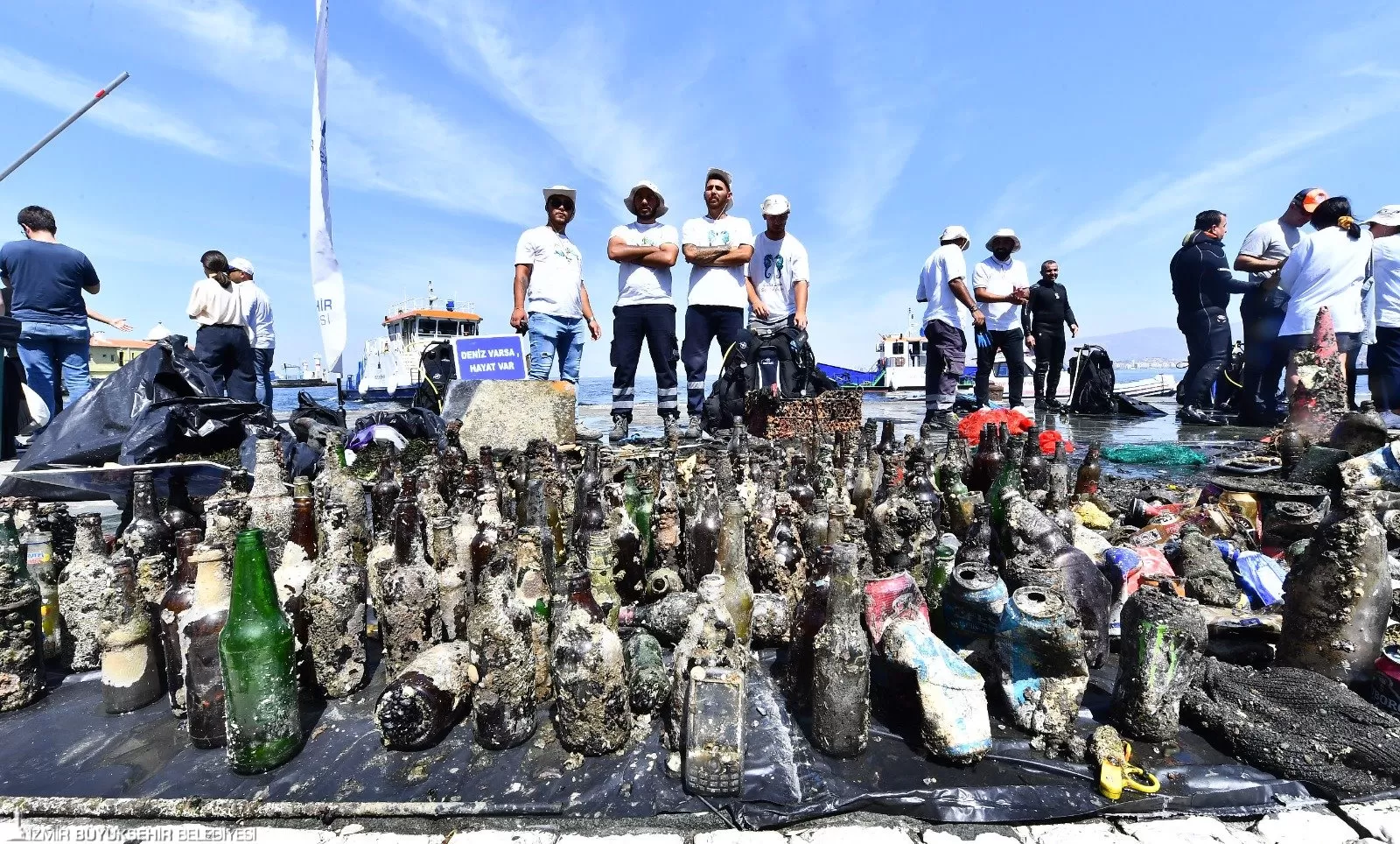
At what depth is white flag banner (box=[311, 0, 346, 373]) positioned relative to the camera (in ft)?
22.0

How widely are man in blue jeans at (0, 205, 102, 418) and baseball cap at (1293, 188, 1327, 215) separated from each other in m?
12.9

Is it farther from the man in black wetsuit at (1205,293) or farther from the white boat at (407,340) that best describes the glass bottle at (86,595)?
the white boat at (407,340)

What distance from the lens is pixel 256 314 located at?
7.57 metres

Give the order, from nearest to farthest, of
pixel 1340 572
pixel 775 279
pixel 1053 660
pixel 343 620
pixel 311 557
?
pixel 1053 660 → pixel 1340 572 → pixel 343 620 → pixel 311 557 → pixel 775 279

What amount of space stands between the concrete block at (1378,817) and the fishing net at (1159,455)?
16.1ft

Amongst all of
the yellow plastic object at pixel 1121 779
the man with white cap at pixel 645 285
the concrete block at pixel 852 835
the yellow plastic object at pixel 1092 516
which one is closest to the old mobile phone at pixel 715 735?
the concrete block at pixel 852 835

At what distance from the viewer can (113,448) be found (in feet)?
15.0

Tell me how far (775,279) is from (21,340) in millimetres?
7269

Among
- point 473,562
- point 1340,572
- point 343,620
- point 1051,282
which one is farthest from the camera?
point 1051,282

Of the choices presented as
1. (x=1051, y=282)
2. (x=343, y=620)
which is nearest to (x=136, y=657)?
(x=343, y=620)

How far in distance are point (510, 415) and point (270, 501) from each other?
3.04 m

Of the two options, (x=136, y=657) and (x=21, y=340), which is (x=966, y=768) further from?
(x=21, y=340)

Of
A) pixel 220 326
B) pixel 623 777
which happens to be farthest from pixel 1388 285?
pixel 220 326

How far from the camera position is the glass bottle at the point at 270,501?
2.75m
